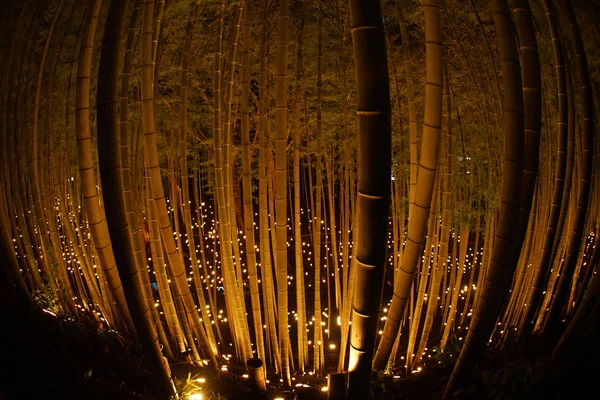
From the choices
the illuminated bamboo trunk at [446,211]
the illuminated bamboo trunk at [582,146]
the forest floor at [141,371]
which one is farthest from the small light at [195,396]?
the illuminated bamboo trunk at [582,146]

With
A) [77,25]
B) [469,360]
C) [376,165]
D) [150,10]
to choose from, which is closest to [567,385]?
[469,360]

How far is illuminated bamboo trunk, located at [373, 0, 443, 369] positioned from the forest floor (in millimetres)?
716

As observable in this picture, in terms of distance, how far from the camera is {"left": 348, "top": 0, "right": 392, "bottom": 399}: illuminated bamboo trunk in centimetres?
110

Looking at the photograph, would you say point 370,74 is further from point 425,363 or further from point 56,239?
point 56,239

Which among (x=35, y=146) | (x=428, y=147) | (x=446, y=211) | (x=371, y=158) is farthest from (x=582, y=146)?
(x=35, y=146)

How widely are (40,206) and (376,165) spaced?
2772 millimetres

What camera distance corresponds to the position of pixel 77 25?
3.55m

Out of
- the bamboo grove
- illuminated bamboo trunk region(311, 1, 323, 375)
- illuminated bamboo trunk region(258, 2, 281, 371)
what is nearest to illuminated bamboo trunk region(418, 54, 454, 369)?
the bamboo grove

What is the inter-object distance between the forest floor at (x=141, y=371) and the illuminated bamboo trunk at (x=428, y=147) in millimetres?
716

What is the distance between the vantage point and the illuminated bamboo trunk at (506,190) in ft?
4.54

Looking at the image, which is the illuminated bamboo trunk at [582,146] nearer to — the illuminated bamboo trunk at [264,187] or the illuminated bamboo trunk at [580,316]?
the illuminated bamboo trunk at [580,316]

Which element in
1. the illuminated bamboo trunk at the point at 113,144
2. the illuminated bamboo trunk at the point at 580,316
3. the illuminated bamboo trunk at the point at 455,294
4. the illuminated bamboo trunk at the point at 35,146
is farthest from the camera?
the illuminated bamboo trunk at the point at 455,294

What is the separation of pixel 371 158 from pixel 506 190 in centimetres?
64

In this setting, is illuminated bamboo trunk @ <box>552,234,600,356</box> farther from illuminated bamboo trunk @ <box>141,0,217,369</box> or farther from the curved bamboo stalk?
illuminated bamboo trunk @ <box>141,0,217,369</box>
